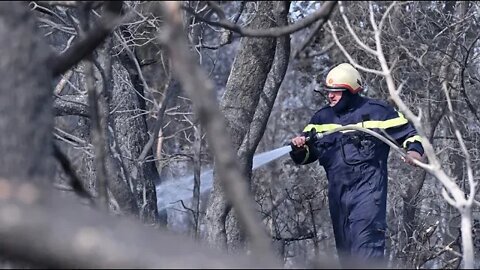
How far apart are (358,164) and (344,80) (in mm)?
615

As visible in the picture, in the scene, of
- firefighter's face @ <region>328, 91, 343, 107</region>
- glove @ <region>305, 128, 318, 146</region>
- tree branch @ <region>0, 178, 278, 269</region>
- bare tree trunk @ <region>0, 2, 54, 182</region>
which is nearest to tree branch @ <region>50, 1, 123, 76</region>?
bare tree trunk @ <region>0, 2, 54, 182</region>

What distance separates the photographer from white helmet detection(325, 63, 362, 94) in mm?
7250

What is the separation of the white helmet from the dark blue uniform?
4.0 inches

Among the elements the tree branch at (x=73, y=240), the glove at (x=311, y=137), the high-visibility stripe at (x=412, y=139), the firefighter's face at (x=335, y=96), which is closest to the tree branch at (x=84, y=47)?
the tree branch at (x=73, y=240)

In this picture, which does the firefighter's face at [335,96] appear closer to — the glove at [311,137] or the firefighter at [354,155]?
the firefighter at [354,155]

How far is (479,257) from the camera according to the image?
23.3ft

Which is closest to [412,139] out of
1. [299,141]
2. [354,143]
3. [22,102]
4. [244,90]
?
[354,143]

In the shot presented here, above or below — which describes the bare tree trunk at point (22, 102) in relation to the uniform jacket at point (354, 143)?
below

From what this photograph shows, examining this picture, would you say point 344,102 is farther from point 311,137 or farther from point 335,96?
point 311,137

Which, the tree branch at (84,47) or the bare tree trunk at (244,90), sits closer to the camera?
the tree branch at (84,47)

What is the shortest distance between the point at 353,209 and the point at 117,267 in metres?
5.24

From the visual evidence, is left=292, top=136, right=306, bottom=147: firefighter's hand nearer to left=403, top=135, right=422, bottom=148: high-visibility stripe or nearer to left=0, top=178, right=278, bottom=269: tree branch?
left=403, top=135, right=422, bottom=148: high-visibility stripe

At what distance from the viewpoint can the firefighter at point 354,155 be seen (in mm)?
7184

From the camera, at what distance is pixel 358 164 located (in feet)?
23.7
